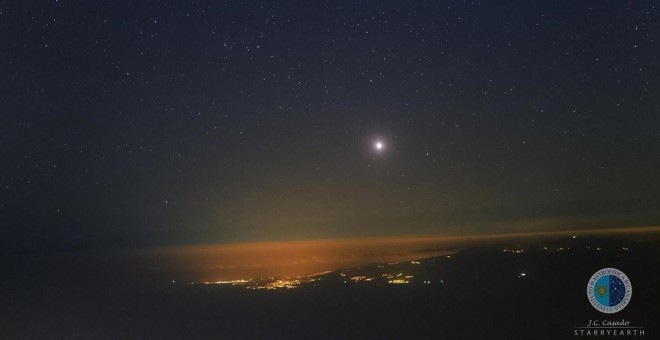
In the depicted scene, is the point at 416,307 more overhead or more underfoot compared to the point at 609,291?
more underfoot

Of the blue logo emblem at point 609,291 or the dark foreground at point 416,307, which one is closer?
the blue logo emblem at point 609,291

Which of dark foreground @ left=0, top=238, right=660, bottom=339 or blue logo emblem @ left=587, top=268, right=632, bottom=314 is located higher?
blue logo emblem @ left=587, top=268, right=632, bottom=314

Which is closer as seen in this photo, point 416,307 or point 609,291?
point 609,291

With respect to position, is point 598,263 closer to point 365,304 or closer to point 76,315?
point 365,304

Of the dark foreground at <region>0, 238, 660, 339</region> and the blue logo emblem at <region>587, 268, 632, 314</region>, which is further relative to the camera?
the dark foreground at <region>0, 238, 660, 339</region>
